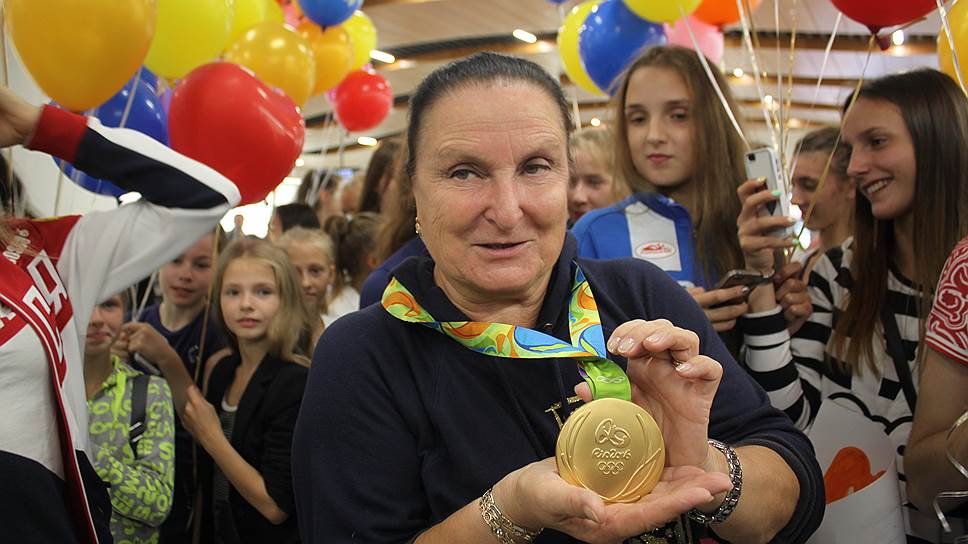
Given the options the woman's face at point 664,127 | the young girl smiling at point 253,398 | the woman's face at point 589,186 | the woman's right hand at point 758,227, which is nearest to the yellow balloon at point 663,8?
the woman's face at point 589,186

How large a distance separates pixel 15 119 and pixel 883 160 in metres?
1.93

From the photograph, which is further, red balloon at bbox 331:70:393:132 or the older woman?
red balloon at bbox 331:70:393:132

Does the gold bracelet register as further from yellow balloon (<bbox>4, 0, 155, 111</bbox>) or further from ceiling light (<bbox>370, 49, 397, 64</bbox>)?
ceiling light (<bbox>370, 49, 397, 64</bbox>)

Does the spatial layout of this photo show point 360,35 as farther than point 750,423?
Yes

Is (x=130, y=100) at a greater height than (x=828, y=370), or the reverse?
(x=130, y=100)

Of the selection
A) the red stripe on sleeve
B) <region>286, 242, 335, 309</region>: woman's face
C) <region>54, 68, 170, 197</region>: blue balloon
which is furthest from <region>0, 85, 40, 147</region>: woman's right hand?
<region>286, 242, 335, 309</region>: woman's face

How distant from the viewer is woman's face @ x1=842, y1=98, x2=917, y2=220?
203 centimetres

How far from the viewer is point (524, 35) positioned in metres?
11.3

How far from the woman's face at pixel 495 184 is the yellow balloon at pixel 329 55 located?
3147 mm

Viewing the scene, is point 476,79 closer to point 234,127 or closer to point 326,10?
point 234,127

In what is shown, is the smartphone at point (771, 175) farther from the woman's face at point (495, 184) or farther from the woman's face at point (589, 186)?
the woman's face at point (589, 186)

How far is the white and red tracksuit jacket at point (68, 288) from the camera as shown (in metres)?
1.55

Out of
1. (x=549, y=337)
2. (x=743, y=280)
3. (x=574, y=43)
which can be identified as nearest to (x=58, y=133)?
(x=549, y=337)

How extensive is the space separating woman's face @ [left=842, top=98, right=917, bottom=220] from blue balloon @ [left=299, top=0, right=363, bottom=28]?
8.90ft
